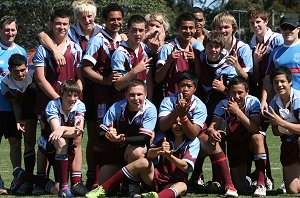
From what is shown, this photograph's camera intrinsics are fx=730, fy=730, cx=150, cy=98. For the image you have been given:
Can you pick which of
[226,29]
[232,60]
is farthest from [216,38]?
[226,29]

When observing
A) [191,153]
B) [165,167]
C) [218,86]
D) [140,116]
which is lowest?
[165,167]

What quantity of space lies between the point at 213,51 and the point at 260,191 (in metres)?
1.63

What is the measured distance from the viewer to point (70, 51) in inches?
330

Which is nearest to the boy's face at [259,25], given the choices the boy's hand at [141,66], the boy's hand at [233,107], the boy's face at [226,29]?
the boy's face at [226,29]

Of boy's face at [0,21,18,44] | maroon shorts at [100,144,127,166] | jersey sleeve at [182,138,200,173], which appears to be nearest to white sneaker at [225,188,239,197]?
jersey sleeve at [182,138,200,173]

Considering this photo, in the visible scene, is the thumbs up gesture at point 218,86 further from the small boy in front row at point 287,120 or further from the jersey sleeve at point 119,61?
the jersey sleeve at point 119,61

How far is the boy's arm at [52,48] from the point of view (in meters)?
8.16

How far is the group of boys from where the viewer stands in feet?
25.3

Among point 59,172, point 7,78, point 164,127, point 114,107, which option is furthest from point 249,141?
point 7,78

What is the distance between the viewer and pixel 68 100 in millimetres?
7910

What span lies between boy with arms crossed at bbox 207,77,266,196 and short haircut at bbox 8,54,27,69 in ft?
7.50

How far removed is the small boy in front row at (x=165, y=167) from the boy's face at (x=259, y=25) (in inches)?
66.1

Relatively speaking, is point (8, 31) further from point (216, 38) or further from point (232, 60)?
point (232, 60)

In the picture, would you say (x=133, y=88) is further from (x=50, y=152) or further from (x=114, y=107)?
(x=50, y=152)
